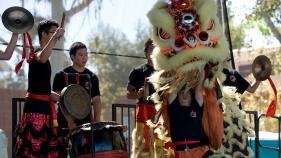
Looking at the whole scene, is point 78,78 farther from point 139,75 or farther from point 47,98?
point 139,75

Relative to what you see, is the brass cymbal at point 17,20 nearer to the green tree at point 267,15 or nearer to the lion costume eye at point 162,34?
the lion costume eye at point 162,34

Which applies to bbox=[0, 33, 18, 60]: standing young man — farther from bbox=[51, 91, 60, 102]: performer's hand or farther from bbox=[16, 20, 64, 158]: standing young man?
bbox=[51, 91, 60, 102]: performer's hand

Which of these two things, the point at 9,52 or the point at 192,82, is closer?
the point at 192,82

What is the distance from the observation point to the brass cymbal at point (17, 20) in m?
4.57

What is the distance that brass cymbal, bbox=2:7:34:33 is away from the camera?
4.57m

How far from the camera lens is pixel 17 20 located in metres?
4.59

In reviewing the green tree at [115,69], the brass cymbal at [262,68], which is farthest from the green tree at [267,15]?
the brass cymbal at [262,68]

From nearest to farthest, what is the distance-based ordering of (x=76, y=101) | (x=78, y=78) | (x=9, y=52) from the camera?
(x=9, y=52) → (x=76, y=101) → (x=78, y=78)

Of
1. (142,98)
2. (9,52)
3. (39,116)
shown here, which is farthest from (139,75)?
(9,52)

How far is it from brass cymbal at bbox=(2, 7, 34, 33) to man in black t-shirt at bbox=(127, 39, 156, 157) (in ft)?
3.82

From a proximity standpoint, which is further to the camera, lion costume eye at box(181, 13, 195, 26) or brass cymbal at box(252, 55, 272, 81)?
brass cymbal at box(252, 55, 272, 81)

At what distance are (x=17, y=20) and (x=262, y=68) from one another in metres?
2.59

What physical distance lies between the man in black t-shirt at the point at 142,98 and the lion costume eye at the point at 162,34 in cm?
92

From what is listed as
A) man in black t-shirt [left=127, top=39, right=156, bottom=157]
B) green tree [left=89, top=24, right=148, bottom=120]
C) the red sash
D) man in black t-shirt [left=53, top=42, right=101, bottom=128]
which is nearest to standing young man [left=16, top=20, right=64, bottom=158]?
the red sash
